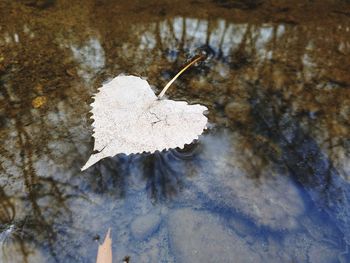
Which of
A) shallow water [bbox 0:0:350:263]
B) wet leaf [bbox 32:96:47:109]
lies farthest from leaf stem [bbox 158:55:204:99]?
wet leaf [bbox 32:96:47:109]

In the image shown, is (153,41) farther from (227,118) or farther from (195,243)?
(195,243)

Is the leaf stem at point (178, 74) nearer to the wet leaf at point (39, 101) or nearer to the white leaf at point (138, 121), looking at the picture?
the white leaf at point (138, 121)

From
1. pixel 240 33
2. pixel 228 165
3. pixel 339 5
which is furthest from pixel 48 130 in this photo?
pixel 339 5

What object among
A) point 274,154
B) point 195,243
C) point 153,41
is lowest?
point 195,243

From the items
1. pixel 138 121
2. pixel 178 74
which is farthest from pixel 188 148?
pixel 178 74

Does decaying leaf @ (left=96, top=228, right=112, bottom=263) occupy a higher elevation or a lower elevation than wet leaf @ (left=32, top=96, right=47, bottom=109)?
lower

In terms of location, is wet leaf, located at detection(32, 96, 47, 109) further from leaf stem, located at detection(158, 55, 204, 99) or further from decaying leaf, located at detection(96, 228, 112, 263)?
decaying leaf, located at detection(96, 228, 112, 263)
